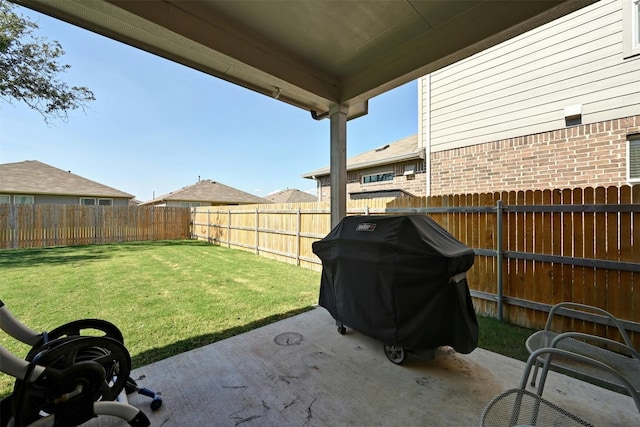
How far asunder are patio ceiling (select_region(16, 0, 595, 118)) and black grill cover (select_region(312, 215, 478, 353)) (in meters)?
1.74

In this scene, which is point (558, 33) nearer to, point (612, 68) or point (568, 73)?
point (568, 73)

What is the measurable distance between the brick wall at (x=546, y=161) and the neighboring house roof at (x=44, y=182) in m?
19.2

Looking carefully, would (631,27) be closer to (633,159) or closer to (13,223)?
(633,159)

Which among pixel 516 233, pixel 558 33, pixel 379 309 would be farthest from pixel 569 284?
pixel 558 33

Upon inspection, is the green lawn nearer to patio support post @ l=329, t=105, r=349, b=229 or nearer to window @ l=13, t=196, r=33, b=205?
patio support post @ l=329, t=105, r=349, b=229

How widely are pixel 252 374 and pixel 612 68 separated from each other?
6.81m

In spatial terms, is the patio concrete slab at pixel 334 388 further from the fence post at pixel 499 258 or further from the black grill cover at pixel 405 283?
the fence post at pixel 499 258

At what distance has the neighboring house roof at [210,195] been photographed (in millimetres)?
20812

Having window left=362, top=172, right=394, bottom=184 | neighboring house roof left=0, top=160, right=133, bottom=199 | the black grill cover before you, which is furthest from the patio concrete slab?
neighboring house roof left=0, top=160, right=133, bottom=199

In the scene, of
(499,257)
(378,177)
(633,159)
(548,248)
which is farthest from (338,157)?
(378,177)

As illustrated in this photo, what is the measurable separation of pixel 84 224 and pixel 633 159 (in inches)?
688

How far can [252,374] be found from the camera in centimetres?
228

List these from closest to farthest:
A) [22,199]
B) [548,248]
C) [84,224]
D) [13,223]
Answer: [548,248]
[13,223]
[84,224]
[22,199]

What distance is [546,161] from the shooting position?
476 cm
